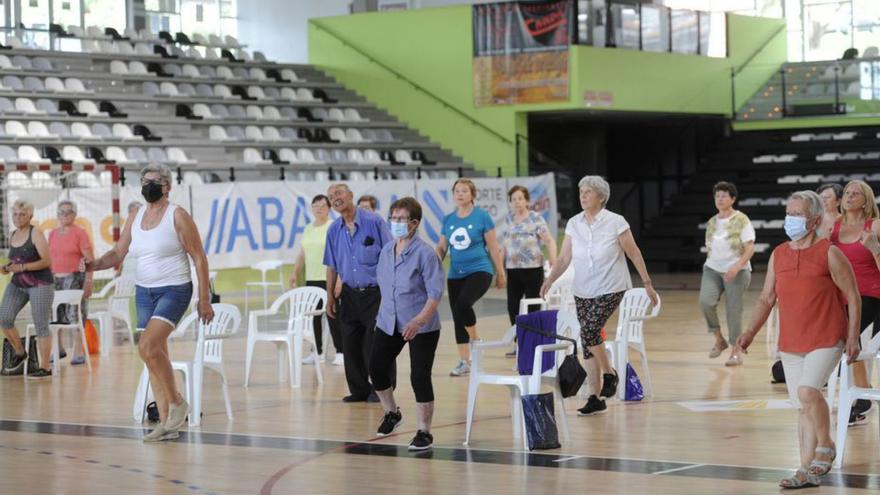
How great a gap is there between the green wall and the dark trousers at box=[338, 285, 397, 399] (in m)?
17.2

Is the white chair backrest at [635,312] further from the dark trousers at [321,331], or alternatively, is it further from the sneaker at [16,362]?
the sneaker at [16,362]

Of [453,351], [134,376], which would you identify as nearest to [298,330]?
[134,376]

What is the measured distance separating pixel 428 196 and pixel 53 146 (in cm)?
628

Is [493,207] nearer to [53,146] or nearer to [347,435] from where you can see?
[53,146]

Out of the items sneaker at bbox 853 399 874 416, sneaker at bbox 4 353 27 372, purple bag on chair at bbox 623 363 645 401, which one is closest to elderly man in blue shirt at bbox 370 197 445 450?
purple bag on chair at bbox 623 363 645 401

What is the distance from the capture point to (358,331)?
11.0 metres

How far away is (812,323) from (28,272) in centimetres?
809

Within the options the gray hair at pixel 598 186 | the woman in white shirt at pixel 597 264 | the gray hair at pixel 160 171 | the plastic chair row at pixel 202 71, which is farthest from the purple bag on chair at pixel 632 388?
the plastic chair row at pixel 202 71

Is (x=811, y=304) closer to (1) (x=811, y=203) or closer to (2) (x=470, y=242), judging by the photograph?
(1) (x=811, y=203)

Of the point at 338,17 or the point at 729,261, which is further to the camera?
the point at 338,17

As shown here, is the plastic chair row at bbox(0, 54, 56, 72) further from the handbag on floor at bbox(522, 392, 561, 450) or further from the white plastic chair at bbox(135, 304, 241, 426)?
the handbag on floor at bbox(522, 392, 561, 450)

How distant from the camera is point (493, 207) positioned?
85.7ft

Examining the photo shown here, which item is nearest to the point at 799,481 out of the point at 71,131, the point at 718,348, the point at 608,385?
the point at 608,385

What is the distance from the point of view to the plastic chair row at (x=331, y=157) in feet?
87.8
